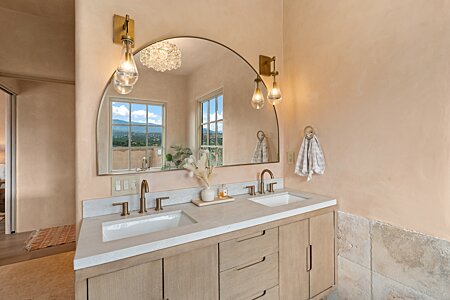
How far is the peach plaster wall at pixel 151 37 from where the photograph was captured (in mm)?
1308

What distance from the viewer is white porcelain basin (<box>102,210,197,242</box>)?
1.22 metres

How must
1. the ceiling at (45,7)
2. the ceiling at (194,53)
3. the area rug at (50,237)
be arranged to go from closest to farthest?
the ceiling at (194,53)
the ceiling at (45,7)
the area rug at (50,237)

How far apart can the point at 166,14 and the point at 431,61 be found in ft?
5.41

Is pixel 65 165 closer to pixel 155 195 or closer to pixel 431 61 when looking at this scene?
pixel 155 195

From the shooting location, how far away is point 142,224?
4.32ft

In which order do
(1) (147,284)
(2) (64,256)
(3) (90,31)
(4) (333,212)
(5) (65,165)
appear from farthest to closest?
(5) (65,165) < (2) (64,256) < (4) (333,212) < (3) (90,31) < (1) (147,284)

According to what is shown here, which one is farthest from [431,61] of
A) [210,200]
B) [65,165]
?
[65,165]

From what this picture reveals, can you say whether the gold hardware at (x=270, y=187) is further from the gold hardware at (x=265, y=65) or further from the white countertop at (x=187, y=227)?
the gold hardware at (x=265, y=65)

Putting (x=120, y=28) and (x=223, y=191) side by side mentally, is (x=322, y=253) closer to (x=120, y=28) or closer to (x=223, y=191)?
(x=223, y=191)

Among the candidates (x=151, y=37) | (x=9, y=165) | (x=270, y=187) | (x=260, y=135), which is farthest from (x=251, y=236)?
(x=9, y=165)

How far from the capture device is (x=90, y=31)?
1316 mm

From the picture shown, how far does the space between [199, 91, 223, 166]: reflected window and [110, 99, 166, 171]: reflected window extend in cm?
30

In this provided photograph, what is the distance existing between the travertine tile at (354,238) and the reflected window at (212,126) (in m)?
1.03

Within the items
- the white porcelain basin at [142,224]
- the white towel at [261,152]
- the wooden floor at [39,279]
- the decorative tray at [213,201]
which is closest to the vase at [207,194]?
the decorative tray at [213,201]
